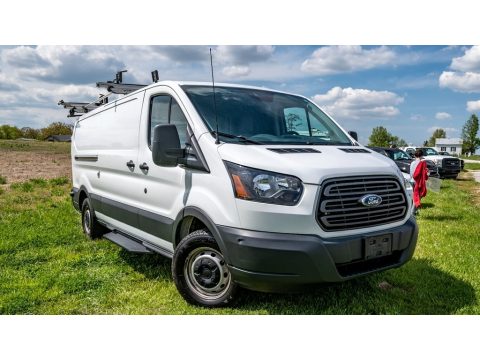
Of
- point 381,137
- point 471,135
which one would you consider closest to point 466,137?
point 471,135

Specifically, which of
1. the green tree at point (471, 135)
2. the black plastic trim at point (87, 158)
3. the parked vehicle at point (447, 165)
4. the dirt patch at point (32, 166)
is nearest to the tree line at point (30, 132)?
the dirt patch at point (32, 166)

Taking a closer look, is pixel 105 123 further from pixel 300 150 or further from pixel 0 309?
pixel 300 150

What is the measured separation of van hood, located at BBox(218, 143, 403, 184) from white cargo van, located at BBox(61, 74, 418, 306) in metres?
0.01

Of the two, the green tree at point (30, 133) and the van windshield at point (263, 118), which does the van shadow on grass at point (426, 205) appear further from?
the green tree at point (30, 133)

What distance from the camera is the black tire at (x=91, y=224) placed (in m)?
6.95

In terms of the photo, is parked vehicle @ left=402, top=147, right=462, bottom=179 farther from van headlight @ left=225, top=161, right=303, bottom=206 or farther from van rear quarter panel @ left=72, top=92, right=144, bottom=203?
van headlight @ left=225, top=161, right=303, bottom=206

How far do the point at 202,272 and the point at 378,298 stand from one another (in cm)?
190

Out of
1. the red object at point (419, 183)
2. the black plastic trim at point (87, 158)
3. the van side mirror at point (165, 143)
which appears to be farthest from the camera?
the red object at point (419, 183)

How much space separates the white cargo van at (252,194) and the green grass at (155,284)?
429mm

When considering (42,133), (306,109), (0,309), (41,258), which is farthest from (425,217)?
(42,133)

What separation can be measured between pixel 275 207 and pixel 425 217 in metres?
7.82

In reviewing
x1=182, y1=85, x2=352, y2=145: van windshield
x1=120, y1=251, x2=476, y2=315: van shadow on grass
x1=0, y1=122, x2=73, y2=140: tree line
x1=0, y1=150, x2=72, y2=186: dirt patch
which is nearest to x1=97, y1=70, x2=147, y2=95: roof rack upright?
x1=182, y1=85, x2=352, y2=145: van windshield

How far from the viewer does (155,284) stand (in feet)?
16.1

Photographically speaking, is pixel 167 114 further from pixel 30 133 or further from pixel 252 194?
pixel 30 133
